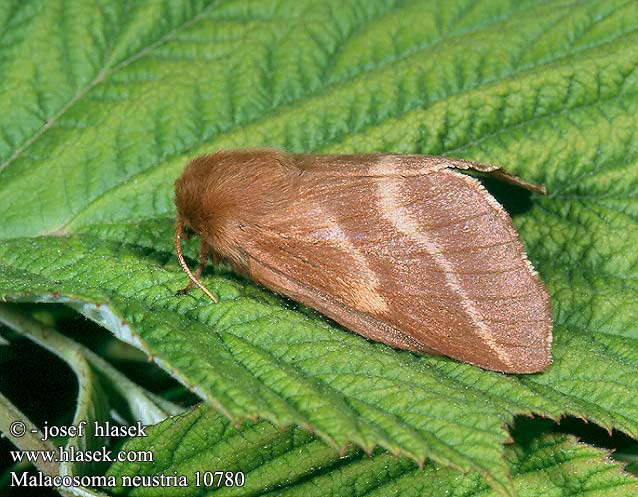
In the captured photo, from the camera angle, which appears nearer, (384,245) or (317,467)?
(317,467)

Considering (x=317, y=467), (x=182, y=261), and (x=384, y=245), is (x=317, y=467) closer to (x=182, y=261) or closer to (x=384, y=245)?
(x=384, y=245)

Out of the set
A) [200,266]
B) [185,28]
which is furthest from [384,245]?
[185,28]

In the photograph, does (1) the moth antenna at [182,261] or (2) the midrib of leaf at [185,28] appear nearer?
(1) the moth antenna at [182,261]

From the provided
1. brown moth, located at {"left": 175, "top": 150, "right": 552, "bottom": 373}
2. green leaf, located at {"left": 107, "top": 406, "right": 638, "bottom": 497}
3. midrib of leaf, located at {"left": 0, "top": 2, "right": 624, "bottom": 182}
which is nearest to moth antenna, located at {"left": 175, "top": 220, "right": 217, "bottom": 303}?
brown moth, located at {"left": 175, "top": 150, "right": 552, "bottom": 373}

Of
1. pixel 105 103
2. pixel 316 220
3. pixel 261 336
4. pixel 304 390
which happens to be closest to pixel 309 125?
pixel 316 220

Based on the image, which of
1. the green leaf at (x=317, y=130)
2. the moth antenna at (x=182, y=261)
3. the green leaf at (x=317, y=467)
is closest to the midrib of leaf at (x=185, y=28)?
the green leaf at (x=317, y=130)

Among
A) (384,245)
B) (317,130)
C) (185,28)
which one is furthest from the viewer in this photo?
(185,28)

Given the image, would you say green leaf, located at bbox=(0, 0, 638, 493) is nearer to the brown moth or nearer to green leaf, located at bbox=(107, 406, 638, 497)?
the brown moth

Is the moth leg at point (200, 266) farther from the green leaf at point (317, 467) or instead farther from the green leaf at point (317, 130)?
the green leaf at point (317, 467)
